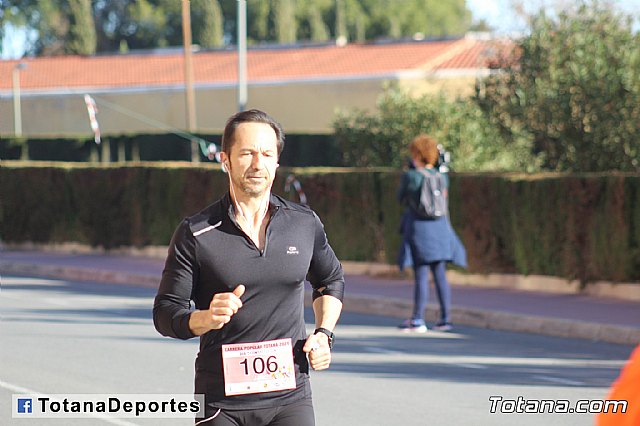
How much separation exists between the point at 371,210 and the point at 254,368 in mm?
14240

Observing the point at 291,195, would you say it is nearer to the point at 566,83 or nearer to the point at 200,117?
the point at 566,83

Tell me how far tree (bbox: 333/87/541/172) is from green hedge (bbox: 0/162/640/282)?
3473 millimetres

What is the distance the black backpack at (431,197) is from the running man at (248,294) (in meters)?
8.21

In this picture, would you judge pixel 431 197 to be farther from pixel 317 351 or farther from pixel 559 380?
pixel 317 351

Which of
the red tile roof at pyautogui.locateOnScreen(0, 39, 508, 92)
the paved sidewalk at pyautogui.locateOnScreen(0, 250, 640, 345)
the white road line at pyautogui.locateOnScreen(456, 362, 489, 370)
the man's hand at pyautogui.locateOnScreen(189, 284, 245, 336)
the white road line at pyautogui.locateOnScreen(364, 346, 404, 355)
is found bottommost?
the paved sidewalk at pyautogui.locateOnScreen(0, 250, 640, 345)

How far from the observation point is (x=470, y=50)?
57.7m

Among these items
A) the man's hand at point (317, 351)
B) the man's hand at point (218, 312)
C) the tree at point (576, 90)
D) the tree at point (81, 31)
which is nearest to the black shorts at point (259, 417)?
the man's hand at point (317, 351)

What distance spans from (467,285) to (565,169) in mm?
4772

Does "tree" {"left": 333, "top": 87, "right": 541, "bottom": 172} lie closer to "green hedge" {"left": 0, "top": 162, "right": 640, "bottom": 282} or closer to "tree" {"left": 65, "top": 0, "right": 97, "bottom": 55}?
"green hedge" {"left": 0, "top": 162, "right": 640, "bottom": 282}

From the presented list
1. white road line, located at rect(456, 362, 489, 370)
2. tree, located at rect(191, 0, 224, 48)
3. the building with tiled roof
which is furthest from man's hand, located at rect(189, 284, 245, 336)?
tree, located at rect(191, 0, 224, 48)

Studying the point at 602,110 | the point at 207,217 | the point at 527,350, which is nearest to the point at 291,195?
the point at 602,110

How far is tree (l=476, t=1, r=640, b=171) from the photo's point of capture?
20.1 meters

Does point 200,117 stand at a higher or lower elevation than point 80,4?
lower

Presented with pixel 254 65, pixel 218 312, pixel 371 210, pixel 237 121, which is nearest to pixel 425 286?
pixel 371 210
